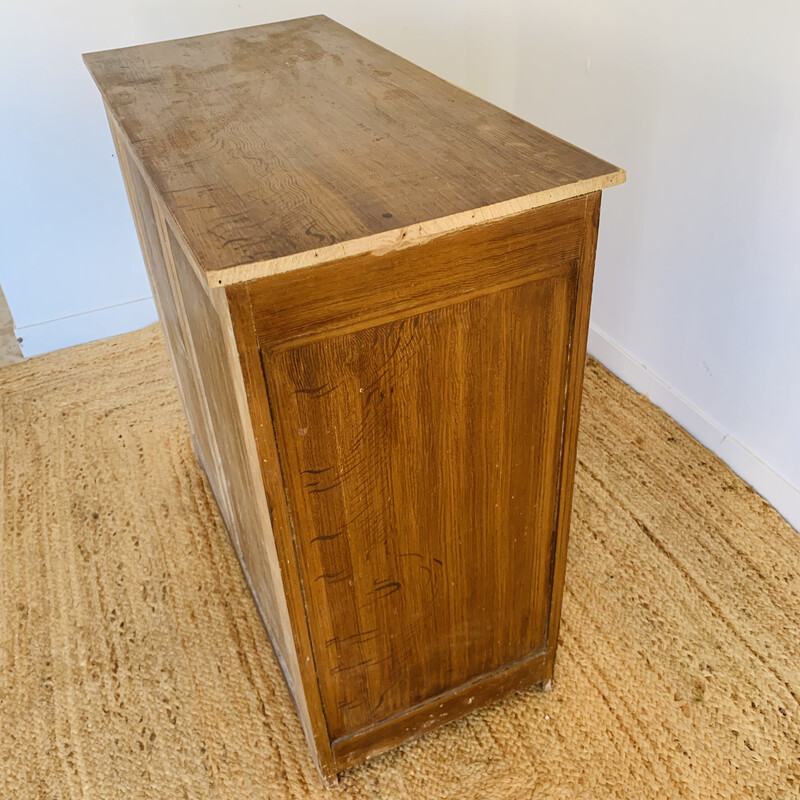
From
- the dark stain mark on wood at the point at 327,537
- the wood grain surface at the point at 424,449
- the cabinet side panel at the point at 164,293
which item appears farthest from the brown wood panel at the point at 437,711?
the cabinet side panel at the point at 164,293

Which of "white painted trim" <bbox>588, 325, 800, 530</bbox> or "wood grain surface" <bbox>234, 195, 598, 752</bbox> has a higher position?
"wood grain surface" <bbox>234, 195, 598, 752</bbox>

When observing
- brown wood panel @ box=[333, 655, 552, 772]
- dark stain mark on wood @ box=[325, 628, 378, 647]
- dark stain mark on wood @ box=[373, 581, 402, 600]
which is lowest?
brown wood panel @ box=[333, 655, 552, 772]

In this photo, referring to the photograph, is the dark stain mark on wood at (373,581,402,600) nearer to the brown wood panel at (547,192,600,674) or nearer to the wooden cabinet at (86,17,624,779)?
the wooden cabinet at (86,17,624,779)

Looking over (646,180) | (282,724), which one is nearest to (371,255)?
(282,724)

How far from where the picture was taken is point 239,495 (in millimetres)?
1176

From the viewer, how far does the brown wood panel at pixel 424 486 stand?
86 centimetres

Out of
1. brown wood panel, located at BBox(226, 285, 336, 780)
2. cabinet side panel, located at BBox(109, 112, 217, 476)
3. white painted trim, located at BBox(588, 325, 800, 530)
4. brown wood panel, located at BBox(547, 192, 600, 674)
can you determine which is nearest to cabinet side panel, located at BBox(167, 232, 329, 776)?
brown wood panel, located at BBox(226, 285, 336, 780)

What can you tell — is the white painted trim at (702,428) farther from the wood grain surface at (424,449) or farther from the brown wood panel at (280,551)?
the brown wood panel at (280,551)

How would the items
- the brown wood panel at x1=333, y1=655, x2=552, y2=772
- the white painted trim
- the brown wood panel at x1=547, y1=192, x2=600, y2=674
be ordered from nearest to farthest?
the brown wood panel at x1=547, y1=192, x2=600, y2=674
the brown wood panel at x1=333, y1=655, x2=552, y2=772
the white painted trim

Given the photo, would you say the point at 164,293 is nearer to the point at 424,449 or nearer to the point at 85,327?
the point at 424,449

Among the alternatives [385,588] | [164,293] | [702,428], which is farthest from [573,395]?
[702,428]

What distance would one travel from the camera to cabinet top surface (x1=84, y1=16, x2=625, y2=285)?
0.77 metres

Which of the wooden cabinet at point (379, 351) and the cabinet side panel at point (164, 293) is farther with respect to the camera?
Answer: the cabinet side panel at point (164, 293)

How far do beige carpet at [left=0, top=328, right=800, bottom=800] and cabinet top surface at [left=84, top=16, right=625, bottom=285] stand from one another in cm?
83
